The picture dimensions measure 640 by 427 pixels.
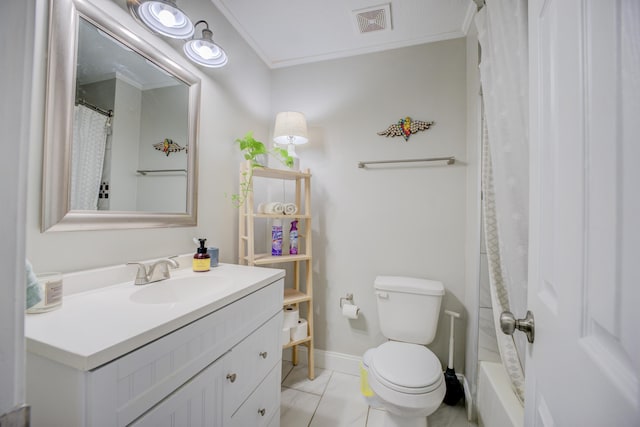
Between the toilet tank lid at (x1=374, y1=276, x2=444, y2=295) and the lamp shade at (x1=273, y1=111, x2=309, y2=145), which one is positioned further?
the lamp shade at (x1=273, y1=111, x2=309, y2=145)

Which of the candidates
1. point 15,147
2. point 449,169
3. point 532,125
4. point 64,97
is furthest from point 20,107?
point 449,169

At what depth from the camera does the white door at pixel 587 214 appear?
0.92ft

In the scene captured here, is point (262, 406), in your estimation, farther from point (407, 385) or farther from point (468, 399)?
point (468, 399)

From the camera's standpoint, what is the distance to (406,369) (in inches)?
46.8

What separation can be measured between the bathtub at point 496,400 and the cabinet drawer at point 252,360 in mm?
987

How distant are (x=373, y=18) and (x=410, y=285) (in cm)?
175

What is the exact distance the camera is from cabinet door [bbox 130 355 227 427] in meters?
0.64

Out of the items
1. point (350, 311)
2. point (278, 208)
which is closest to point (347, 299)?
point (350, 311)

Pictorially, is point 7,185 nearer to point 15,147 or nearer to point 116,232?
point 15,147

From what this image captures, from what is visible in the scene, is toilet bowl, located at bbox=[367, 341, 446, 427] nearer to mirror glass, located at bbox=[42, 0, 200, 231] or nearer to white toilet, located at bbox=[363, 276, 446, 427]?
white toilet, located at bbox=[363, 276, 446, 427]

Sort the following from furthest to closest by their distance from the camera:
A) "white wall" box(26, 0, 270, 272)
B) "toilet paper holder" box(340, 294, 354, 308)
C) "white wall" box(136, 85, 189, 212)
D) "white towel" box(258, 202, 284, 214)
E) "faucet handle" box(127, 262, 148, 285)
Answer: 1. "toilet paper holder" box(340, 294, 354, 308)
2. "white towel" box(258, 202, 284, 214)
3. "white wall" box(136, 85, 189, 212)
4. "faucet handle" box(127, 262, 148, 285)
5. "white wall" box(26, 0, 270, 272)

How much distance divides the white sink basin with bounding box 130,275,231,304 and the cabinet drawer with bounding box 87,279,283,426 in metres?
0.17

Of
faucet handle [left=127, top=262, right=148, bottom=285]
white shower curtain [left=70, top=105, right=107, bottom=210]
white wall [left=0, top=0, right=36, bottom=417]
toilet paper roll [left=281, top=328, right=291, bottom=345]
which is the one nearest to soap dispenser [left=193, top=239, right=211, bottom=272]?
faucet handle [left=127, top=262, right=148, bottom=285]

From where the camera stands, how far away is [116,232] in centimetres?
101
